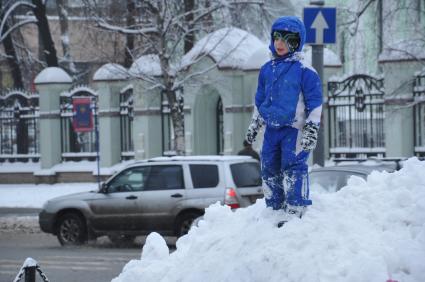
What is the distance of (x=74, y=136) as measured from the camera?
97.4 ft

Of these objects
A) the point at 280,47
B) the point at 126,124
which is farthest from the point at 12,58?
the point at 280,47

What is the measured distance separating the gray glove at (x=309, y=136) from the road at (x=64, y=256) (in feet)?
15.7

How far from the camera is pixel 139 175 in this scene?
15.3 meters

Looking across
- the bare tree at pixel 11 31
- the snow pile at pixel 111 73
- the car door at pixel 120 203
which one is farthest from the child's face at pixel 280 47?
the bare tree at pixel 11 31

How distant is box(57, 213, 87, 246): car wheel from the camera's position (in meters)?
15.5

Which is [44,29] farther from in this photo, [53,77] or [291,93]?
[291,93]

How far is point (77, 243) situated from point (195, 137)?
35.5 feet

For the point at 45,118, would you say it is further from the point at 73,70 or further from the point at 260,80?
the point at 260,80

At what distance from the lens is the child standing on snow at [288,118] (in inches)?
276

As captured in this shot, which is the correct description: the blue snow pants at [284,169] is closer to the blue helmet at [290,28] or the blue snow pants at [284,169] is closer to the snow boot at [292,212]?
the snow boot at [292,212]

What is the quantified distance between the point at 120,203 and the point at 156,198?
2.26ft

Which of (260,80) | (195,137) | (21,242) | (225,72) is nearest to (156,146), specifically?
(195,137)

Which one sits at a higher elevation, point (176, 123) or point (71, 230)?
point (176, 123)

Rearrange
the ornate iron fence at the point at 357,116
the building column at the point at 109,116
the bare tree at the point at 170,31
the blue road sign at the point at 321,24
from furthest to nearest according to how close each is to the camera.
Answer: the building column at the point at 109,116 < the bare tree at the point at 170,31 < the ornate iron fence at the point at 357,116 < the blue road sign at the point at 321,24
